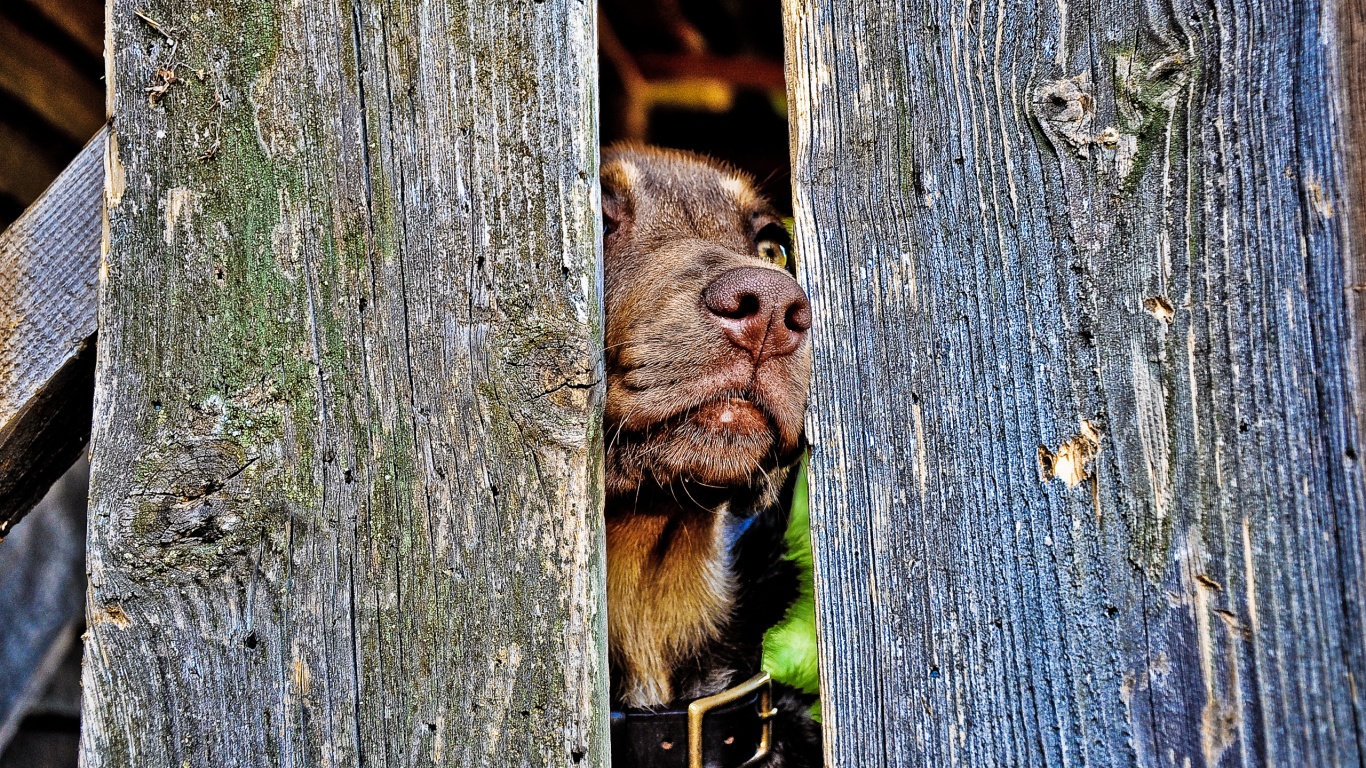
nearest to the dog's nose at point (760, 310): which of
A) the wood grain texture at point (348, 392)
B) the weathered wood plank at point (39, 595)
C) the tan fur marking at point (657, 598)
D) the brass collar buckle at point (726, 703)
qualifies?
the wood grain texture at point (348, 392)

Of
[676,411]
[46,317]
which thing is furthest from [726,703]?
[46,317]

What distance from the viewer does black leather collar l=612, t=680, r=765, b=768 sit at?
79.7 inches

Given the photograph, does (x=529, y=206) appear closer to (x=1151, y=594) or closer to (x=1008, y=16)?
(x=1008, y=16)

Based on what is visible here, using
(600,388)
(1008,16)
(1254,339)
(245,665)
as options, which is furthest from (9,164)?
(1254,339)

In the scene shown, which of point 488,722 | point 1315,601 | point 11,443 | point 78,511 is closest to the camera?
point 1315,601

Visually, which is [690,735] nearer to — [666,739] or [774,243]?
[666,739]

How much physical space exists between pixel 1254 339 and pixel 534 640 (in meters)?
1.12

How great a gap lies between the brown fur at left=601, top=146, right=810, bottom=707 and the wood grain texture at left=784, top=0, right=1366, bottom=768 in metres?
0.40

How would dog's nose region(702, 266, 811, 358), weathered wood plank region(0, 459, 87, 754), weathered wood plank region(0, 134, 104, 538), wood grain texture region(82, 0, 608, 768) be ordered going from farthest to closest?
weathered wood plank region(0, 459, 87, 754) → dog's nose region(702, 266, 811, 358) → weathered wood plank region(0, 134, 104, 538) → wood grain texture region(82, 0, 608, 768)

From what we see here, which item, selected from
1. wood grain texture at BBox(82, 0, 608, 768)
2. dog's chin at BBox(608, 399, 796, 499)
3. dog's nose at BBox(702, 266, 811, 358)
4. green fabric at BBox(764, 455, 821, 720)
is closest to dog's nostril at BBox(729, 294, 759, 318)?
dog's nose at BBox(702, 266, 811, 358)

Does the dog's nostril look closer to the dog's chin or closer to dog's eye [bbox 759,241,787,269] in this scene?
the dog's chin

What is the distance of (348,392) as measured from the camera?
148cm

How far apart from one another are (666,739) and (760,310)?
3.27 ft

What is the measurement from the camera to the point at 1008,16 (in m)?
1.44
